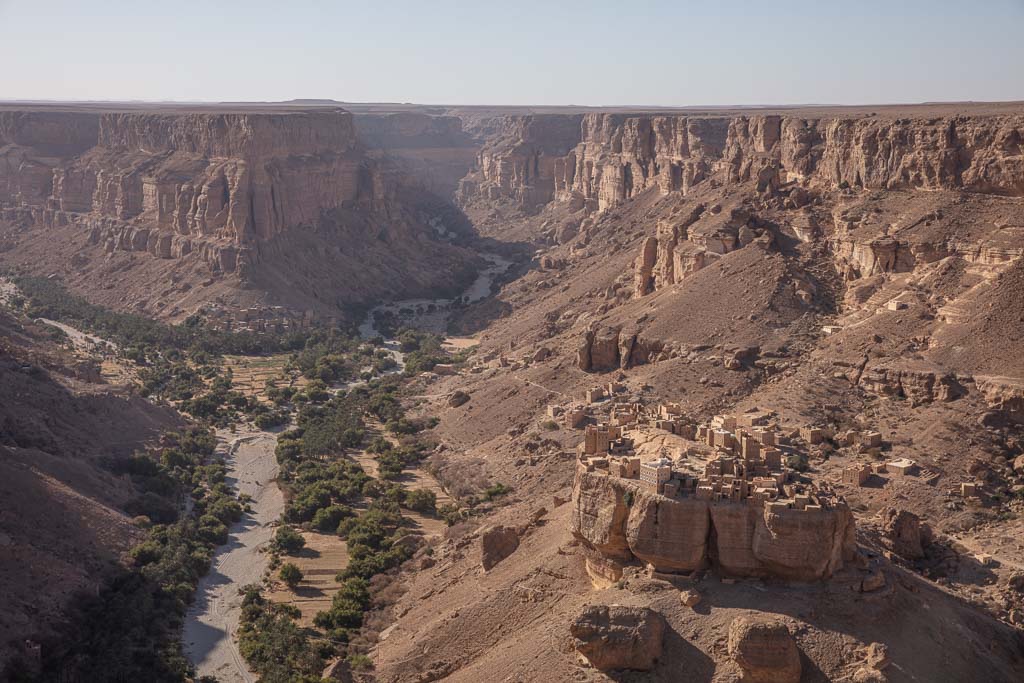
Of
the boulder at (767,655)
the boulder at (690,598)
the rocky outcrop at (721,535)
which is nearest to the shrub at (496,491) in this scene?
the rocky outcrop at (721,535)

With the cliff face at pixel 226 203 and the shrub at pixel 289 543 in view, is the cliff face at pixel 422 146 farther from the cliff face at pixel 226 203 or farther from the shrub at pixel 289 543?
the shrub at pixel 289 543

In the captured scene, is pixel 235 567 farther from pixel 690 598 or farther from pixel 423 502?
pixel 690 598

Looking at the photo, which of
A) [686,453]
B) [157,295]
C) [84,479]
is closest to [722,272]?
[686,453]

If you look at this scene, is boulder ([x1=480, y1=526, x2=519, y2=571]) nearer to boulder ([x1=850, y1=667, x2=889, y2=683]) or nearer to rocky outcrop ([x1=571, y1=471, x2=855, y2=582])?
rocky outcrop ([x1=571, y1=471, x2=855, y2=582])

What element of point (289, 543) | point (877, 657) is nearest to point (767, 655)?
point (877, 657)

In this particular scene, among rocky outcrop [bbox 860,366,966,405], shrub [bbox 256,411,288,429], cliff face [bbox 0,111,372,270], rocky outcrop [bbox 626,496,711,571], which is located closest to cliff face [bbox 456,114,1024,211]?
rocky outcrop [bbox 860,366,966,405]

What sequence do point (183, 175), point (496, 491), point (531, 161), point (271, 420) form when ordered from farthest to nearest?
point (531, 161) < point (183, 175) < point (271, 420) < point (496, 491)
